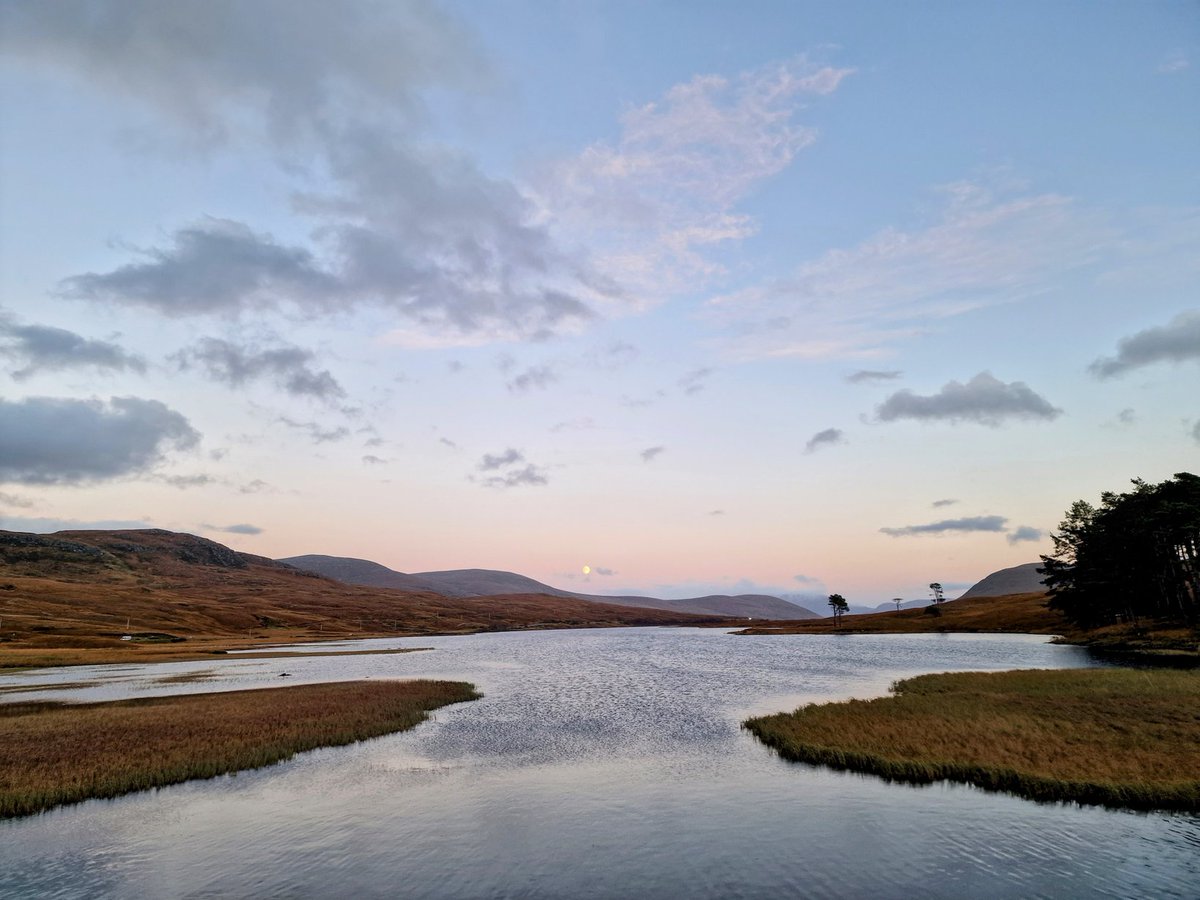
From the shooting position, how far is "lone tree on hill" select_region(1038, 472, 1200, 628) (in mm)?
91062

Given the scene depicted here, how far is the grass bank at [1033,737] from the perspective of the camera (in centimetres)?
2758

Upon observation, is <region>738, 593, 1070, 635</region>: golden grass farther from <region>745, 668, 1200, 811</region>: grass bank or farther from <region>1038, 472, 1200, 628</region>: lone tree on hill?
<region>745, 668, 1200, 811</region>: grass bank

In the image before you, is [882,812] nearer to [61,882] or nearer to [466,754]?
[466,754]

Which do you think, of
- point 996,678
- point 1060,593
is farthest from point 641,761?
point 1060,593

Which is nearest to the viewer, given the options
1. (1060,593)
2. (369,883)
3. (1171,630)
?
(369,883)

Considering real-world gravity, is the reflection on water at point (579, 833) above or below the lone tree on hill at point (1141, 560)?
below

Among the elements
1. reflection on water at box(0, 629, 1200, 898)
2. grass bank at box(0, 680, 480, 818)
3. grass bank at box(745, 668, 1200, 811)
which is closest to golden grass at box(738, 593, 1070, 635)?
grass bank at box(745, 668, 1200, 811)

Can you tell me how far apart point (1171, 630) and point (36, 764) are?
403 ft

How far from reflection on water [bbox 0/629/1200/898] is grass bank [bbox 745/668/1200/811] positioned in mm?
1725

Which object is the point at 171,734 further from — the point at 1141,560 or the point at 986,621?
the point at 986,621

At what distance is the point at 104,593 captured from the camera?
193 meters

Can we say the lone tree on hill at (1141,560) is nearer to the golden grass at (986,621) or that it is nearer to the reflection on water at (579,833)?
the golden grass at (986,621)

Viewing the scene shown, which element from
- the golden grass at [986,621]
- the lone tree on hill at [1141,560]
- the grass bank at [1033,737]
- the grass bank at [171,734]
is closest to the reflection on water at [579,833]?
the grass bank at [1033,737]

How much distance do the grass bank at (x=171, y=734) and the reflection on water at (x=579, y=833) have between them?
6.72ft
